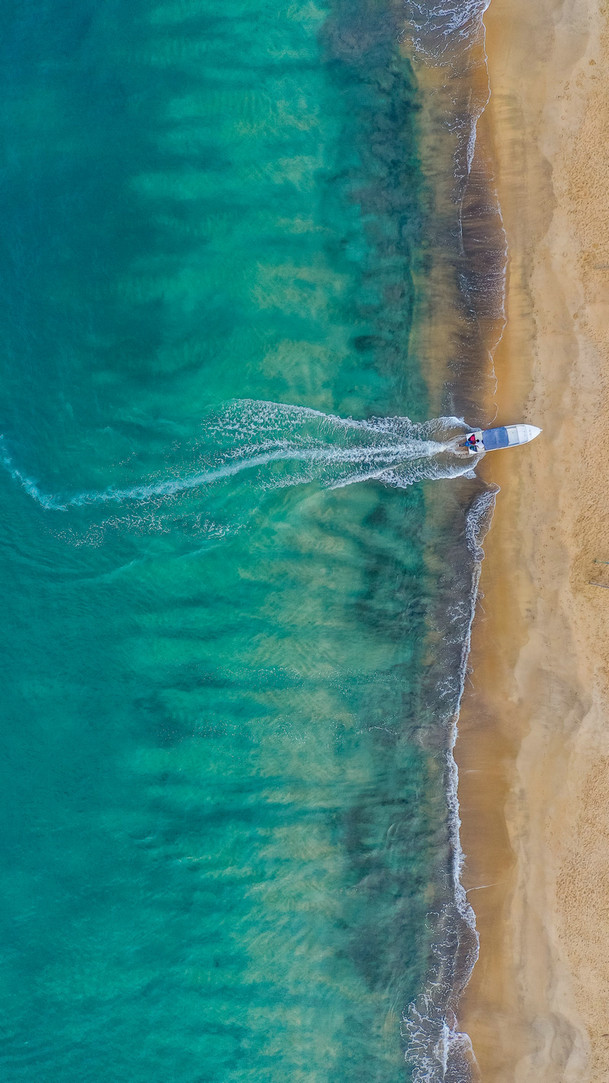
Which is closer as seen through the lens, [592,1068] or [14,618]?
[592,1068]

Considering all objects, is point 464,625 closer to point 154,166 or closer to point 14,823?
point 14,823

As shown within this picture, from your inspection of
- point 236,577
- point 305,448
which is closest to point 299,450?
point 305,448


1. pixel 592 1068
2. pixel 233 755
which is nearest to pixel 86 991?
pixel 233 755

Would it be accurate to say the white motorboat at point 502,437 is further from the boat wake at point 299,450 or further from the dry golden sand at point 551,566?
the boat wake at point 299,450

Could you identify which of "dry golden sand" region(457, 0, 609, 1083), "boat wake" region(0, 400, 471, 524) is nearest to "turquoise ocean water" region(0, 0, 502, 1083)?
"boat wake" region(0, 400, 471, 524)

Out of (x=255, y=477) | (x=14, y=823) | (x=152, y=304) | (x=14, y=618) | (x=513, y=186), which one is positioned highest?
(x=513, y=186)

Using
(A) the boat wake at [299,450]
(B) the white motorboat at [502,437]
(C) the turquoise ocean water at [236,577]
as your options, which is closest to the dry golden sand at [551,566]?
(B) the white motorboat at [502,437]

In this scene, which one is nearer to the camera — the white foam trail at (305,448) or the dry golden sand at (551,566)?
the dry golden sand at (551,566)
